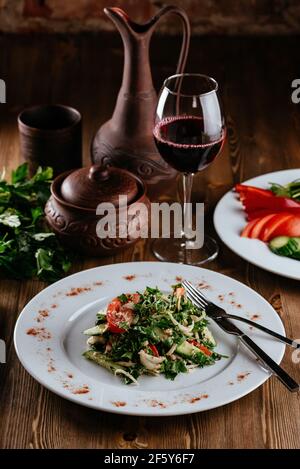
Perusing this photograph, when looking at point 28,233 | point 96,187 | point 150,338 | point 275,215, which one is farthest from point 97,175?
point 150,338

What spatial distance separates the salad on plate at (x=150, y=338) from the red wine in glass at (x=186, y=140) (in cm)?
40

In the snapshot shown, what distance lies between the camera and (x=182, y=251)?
2080 millimetres

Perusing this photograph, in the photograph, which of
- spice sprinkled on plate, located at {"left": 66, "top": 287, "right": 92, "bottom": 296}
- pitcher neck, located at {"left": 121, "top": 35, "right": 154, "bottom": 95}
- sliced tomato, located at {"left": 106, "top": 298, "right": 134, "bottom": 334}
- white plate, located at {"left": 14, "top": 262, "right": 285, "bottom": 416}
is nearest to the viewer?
Answer: white plate, located at {"left": 14, "top": 262, "right": 285, "bottom": 416}

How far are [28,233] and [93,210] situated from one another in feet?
0.63

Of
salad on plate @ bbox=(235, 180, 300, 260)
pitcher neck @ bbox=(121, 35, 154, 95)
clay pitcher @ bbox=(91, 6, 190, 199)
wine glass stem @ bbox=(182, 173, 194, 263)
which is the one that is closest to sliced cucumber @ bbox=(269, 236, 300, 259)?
salad on plate @ bbox=(235, 180, 300, 260)

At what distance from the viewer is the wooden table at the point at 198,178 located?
1.48 meters

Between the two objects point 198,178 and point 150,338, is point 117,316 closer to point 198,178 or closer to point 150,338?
point 150,338

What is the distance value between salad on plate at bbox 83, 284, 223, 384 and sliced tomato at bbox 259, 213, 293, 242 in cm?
40

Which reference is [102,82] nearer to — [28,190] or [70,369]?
[28,190]

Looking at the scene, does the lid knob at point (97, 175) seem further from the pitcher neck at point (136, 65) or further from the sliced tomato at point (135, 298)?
the sliced tomato at point (135, 298)

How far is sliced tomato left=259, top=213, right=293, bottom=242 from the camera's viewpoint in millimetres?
1979

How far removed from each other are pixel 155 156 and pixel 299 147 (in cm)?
66

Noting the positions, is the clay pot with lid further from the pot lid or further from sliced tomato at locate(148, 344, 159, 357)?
sliced tomato at locate(148, 344, 159, 357)
